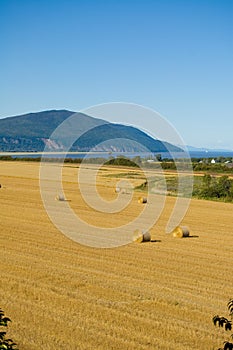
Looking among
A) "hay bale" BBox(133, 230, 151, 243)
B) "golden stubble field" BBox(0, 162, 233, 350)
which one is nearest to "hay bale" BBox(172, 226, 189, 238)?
"golden stubble field" BBox(0, 162, 233, 350)

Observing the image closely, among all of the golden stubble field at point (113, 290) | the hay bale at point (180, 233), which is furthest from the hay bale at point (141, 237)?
the hay bale at point (180, 233)

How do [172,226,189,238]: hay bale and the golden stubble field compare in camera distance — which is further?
[172,226,189,238]: hay bale

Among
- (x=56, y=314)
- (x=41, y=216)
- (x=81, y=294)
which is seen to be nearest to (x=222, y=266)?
(x=81, y=294)

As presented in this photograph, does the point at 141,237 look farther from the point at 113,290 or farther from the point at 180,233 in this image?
the point at 113,290

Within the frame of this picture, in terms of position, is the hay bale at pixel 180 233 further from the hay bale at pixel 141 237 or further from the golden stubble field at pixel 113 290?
the hay bale at pixel 141 237

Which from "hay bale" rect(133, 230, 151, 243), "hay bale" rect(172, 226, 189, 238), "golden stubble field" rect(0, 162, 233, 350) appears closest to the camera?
"golden stubble field" rect(0, 162, 233, 350)

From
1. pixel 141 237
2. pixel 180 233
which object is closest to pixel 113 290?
pixel 141 237

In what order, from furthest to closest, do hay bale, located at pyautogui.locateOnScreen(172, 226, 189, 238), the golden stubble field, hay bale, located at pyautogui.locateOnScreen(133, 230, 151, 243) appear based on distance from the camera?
hay bale, located at pyautogui.locateOnScreen(172, 226, 189, 238)
hay bale, located at pyautogui.locateOnScreen(133, 230, 151, 243)
the golden stubble field

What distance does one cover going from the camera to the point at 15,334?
932 cm

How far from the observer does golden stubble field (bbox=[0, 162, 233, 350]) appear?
9388 mm

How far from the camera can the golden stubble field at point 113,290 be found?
9.39 meters

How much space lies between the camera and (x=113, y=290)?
12.6 m

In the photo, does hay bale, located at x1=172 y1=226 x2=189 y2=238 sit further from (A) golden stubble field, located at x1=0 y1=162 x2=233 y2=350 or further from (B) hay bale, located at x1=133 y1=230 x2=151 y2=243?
(B) hay bale, located at x1=133 y1=230 x2=151 y2=243

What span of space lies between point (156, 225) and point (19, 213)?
7387 millimetres
